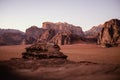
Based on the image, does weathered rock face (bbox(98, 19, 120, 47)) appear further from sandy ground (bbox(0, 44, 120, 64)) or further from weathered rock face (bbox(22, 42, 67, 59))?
weathered rock face (bbox(22, 42, 67, 59))

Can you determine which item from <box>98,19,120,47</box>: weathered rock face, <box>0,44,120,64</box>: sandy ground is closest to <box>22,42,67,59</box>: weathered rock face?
<box>0,44,120,64</box>: sandy ground

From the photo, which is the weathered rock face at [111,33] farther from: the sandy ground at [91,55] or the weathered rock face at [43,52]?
the weathered rock face at [43,52]

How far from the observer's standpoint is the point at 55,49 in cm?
1448

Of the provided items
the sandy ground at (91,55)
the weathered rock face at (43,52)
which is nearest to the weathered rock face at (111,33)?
the sandy ground at (91,55)

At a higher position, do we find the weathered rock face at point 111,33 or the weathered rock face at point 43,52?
the weathered rock face at point 111,33

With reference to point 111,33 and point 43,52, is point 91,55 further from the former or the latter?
point 111,33

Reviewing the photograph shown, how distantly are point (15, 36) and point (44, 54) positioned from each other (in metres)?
93.0

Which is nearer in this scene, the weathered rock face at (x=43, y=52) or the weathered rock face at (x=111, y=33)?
the weathered rock face at (x=43, y=52)

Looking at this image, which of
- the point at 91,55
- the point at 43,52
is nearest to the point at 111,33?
the point at 91,55

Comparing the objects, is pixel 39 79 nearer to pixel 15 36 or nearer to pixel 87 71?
pixel 87 71

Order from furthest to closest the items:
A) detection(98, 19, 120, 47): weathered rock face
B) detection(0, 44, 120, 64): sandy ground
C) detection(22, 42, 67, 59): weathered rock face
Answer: detection(98, 19, 120, 47): weathered rock face < detection(0, 44, 120, 64): sandy ground < detection(22, 42, 67, 59): weathered rock face

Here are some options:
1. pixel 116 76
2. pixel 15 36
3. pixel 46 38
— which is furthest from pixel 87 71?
pixel 15 36

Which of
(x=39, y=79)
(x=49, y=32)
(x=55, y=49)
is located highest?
(x=49, y=32)

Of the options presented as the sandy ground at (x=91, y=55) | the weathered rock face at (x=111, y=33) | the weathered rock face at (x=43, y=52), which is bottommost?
the sandy ground at (x=91, y=55)
